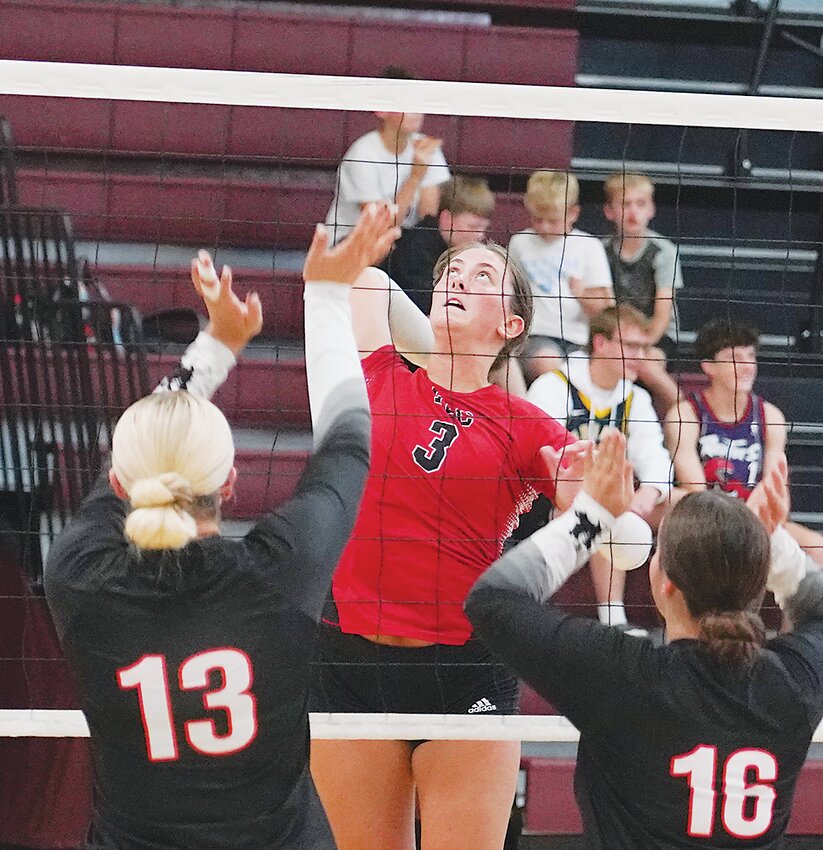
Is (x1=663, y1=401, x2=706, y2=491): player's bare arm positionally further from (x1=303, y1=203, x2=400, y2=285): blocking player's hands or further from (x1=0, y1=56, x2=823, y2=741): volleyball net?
(x1=303, y1=203, x2=400, y2=285): blocking player's hands

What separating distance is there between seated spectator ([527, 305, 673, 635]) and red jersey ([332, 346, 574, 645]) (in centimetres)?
129

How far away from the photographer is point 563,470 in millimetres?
2559

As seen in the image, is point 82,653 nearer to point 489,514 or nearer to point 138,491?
point 138,491

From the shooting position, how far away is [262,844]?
1.94 m

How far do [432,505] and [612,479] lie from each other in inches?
26.0

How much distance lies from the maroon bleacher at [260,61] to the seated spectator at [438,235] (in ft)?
3.86

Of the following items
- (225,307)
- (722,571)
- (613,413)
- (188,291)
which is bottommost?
(613,413)

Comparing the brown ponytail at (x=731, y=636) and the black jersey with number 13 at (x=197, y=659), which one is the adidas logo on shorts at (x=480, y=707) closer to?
the black jersey with number 13 at (x=197, y=659)

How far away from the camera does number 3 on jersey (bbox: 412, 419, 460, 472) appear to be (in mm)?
2658

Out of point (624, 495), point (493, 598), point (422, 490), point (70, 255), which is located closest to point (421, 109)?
point (422, 490)

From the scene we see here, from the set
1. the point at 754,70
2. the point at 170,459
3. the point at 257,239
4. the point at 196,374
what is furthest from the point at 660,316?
the point at 170,459

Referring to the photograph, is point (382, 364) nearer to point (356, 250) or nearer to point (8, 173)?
point (356, 250)

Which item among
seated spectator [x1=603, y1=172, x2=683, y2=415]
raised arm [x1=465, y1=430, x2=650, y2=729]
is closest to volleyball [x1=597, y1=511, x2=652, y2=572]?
raised arm [x1=465, y1=430, x2=650, y2=729]

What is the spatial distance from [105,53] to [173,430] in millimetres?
4599
